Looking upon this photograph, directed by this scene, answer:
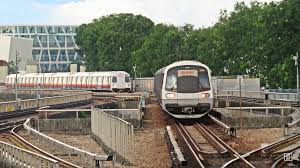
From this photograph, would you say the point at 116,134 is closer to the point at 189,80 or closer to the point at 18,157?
the point at 18,157

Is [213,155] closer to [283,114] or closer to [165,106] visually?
[165,106]

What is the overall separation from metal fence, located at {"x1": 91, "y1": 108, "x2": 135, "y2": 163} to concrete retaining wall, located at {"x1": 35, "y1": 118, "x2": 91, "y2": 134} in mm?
4381

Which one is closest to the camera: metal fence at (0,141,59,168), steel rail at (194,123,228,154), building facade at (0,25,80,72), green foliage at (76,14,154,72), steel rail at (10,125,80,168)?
metal fence at (0,141,59,168)

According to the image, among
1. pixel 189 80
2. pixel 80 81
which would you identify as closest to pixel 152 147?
pixel 189 80

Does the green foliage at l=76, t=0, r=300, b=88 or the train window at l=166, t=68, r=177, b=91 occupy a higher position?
the green foliage at l=76, t=0, r=300, b=88

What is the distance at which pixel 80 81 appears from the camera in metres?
76.9

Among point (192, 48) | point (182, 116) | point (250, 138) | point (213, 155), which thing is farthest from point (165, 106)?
point (192, 48)

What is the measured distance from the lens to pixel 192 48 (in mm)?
77062

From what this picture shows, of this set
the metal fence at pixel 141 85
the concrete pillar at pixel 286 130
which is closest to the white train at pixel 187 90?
the concrete pillar at pixel 286 130

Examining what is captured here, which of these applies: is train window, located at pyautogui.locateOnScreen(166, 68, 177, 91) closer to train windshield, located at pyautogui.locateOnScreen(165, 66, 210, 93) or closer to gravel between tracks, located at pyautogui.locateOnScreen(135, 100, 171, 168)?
train windshield, located at pyautogui.locateOnScreen(165, 66, 210, 93)

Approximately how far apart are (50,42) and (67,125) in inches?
5923

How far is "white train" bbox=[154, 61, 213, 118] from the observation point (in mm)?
27875

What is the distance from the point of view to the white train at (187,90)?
91.5 feet

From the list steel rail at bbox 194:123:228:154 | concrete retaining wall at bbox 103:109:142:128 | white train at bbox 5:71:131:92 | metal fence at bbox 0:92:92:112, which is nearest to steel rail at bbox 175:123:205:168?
steel rail at bbox 194:123:228:154
